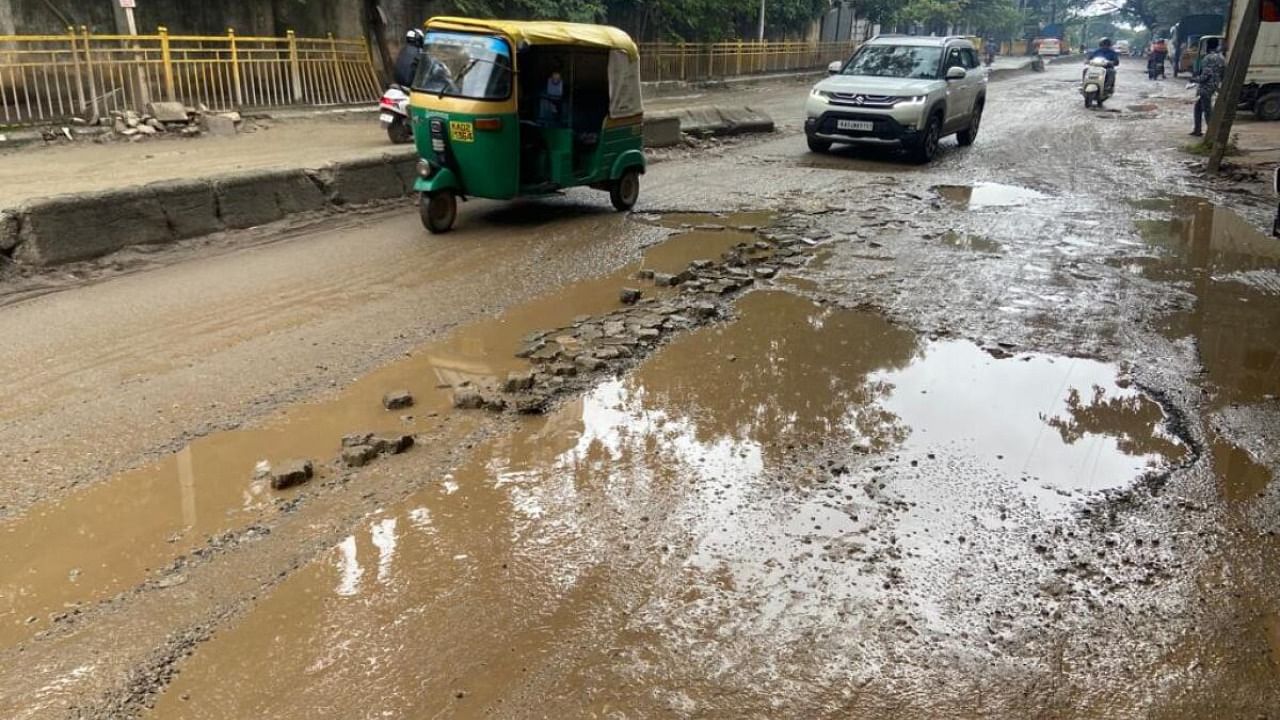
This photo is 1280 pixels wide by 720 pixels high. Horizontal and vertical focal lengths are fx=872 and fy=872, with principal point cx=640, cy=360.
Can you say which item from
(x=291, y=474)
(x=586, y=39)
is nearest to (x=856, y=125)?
(x=586, y=39)

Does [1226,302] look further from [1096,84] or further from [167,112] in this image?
[1096,84]

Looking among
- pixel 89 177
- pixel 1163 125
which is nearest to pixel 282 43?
pixel 89 177

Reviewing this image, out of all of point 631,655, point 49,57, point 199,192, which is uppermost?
point 49,57

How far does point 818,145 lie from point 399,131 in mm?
6463

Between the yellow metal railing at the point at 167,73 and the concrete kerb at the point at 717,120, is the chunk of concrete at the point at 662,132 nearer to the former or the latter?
the concrete kerb at the point at 717,120

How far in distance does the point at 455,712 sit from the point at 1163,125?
72.1 ft

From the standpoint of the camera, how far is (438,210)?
331 inches

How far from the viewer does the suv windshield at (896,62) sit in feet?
45.0

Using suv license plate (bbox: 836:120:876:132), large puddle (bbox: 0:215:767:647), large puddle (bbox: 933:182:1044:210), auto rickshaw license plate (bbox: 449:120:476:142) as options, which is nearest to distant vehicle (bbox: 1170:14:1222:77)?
suv license plate (bbox: 836:120:876:132)

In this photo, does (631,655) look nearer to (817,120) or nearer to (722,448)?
(722,448)

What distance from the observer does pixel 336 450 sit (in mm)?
4039

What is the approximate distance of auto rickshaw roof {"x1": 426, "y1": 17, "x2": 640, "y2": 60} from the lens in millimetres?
7984

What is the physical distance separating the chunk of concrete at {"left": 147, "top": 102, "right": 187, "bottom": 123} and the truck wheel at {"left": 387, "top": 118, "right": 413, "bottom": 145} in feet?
11.8

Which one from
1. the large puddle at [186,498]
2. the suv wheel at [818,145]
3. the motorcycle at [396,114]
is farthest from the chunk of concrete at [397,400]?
the suv wheel at [818,145]
